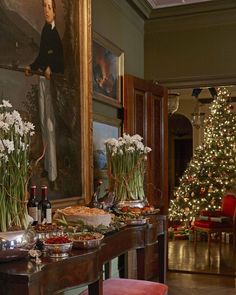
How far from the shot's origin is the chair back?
8.19 metres

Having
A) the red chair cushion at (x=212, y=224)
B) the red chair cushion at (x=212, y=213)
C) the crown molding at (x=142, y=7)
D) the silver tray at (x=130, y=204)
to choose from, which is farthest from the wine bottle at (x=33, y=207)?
the red chair cushion at (x=212, y=213)

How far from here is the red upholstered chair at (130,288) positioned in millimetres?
2934

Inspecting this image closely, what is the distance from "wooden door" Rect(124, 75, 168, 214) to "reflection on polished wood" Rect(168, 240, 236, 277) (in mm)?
1203

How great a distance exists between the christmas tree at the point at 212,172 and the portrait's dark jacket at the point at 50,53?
5935 mm

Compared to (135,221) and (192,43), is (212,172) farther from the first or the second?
(135,221)

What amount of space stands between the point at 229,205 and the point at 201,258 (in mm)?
1492

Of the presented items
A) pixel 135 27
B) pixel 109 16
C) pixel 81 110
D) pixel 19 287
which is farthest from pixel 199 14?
pixel 19 287

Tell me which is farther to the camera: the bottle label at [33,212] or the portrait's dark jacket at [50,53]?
the portrait's dark jacket at [50,53]

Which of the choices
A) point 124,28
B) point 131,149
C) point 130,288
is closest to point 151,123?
point 124,28

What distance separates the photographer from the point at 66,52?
373cm

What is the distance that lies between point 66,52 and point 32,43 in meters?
0.52

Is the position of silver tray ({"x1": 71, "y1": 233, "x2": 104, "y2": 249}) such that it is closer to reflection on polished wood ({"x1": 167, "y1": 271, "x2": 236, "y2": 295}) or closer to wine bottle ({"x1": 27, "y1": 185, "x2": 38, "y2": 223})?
wine bottle ({"x1": 27, "y1": 185, "x2": 38, "y2": 223})

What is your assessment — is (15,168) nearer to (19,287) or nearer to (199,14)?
(19,287)

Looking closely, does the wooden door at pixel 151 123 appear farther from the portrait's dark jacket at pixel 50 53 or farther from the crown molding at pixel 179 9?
the portrait's dark jacket at pixel 50 53
